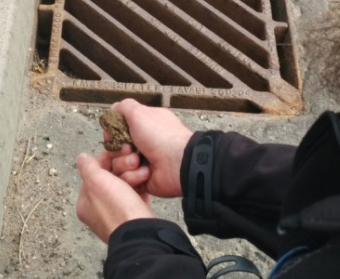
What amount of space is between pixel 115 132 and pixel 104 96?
569mm

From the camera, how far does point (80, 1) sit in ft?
7.60

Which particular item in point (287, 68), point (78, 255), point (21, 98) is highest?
point (287, 68)

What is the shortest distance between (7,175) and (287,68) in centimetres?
102

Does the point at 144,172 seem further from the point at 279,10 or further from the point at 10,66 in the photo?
the point at 279,10

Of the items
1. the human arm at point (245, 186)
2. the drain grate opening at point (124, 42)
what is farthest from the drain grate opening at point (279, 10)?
the human arm at point (245, 186)

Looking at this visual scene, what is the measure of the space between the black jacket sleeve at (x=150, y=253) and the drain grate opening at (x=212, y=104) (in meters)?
0.84

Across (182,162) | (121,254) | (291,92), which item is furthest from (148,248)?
(291,92)

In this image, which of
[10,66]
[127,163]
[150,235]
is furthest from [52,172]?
[150,235]

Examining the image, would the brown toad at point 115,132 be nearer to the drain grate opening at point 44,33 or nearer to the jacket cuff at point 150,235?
the jacket cuff at point 150,235

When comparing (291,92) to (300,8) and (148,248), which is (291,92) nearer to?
(300,8)

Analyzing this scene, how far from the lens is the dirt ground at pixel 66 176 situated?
171cm

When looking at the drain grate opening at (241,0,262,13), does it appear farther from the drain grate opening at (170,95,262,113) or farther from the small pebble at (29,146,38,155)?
the small pebble at (29,146,38,155)

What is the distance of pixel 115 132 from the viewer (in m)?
1.55

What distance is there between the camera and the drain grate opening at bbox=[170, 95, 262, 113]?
83.2 inches
